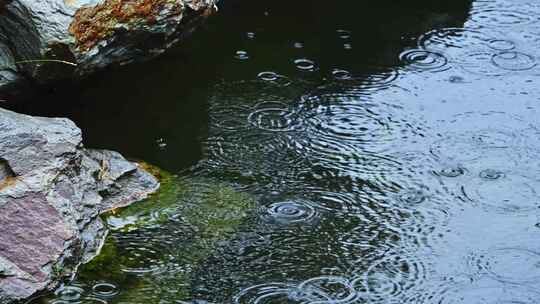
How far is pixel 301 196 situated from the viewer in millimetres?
3746

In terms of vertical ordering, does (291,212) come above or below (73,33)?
below

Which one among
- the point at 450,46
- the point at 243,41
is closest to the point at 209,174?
the point at 243,41

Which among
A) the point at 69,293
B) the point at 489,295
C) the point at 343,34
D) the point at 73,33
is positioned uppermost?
the point at 73,33

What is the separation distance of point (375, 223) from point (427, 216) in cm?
19

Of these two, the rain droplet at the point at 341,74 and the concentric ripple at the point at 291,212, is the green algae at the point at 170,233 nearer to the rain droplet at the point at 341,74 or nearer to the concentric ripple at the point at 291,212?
the concentric ripple at the point at 291,212

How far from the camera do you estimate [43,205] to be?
10.9 feet

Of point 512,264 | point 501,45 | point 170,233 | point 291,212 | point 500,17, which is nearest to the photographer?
point 512,264

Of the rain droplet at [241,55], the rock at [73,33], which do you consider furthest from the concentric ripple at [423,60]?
the rock at [73,33]

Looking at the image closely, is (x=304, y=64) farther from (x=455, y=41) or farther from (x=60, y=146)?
(x=60, y=146)

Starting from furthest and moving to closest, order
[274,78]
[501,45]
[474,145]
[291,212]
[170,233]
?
[501,45], [274,78], [474,145], [291,212], [170,233]

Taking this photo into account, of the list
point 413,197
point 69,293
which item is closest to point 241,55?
point 413,197

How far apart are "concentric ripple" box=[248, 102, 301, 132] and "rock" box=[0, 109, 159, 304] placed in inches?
31.7

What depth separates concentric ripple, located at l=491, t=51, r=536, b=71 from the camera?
464 centimetres

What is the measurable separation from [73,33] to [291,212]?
1.02 meters
